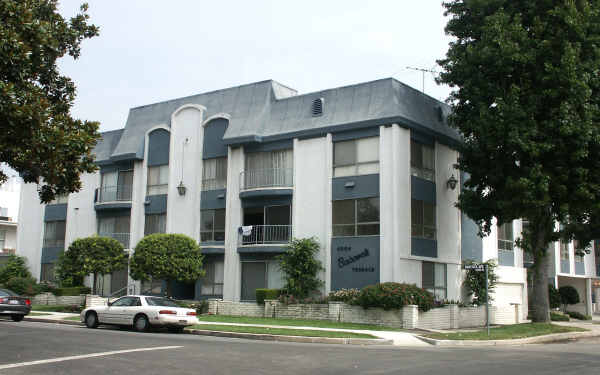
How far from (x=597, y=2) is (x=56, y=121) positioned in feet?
64.6

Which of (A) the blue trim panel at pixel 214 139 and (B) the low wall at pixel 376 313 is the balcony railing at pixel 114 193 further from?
(B) the low wall at pixel 376 313

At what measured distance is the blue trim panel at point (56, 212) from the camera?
131 feet

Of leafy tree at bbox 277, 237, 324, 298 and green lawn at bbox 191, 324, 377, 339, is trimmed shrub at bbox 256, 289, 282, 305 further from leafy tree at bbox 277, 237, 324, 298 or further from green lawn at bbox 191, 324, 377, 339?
green lawn at bbox 191, 324, 377, 339

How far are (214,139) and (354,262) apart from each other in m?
10.8

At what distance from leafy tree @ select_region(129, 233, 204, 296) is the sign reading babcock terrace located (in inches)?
270

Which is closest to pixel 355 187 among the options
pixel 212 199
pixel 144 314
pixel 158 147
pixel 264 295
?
pixel 264 295

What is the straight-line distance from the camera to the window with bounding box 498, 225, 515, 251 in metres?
34.2

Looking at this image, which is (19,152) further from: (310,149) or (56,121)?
(310,149)

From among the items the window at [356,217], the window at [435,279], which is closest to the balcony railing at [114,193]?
the window at [356,217]

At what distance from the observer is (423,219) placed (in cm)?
2914

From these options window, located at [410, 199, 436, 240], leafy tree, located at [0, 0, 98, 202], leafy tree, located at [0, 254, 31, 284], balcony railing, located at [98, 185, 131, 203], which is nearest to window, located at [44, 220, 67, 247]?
leafy tree, located at [0, 254, 31, 284]

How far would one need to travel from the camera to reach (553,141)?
23328 mm

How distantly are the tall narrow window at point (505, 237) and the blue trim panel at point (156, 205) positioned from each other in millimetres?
18303

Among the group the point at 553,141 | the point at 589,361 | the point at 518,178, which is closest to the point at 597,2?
the point at 553,141
